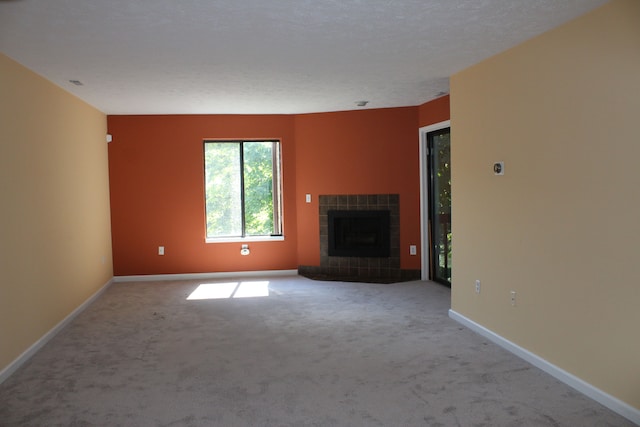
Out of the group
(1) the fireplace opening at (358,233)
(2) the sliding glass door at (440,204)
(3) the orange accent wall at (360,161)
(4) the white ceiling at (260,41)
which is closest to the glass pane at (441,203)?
(2) the sliding glass door at (440,204)

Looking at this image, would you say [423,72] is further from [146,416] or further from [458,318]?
[146,416]

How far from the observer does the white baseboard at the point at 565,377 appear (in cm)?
288

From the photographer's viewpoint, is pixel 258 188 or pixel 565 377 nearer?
pixel 565 377

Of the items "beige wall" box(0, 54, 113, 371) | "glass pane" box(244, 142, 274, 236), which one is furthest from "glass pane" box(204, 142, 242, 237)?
"beige wall" box(0, 54, 113, 371)

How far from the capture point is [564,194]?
3326 millimetres

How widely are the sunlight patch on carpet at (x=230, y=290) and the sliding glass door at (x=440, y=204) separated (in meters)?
2.23

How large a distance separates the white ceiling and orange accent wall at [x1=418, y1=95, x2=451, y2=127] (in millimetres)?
618

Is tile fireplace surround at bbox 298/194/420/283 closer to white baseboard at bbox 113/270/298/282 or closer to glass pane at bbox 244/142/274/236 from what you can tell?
white baseboard at bbox 113/270/298/282

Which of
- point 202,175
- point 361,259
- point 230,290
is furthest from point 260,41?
point 361,259

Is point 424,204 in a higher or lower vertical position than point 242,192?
lower

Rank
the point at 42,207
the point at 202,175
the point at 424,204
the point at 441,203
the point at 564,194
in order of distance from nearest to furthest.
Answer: the point at 564,194, the point at 42,207, the point at 441,203, the point at 424,204, the point at 202,175

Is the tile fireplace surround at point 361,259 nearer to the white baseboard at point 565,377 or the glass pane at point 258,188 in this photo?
the glass pane at point 258,188

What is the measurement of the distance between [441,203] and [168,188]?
12.1ft

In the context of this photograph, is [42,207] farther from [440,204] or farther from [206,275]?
[440,204]
